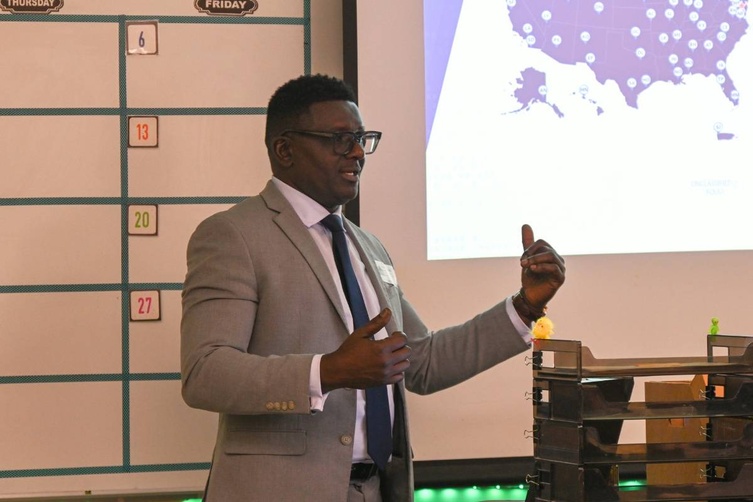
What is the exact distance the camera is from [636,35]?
3.57 meters

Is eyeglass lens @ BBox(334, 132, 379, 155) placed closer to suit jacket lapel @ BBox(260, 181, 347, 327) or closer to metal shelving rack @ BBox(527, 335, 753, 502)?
suit jacket lapel @ BBox(260, 181, 347, 327)

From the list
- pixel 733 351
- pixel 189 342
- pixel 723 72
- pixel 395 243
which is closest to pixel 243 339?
pixel 189 342

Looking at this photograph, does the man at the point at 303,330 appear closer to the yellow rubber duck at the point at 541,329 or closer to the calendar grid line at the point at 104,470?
the yellow rubber duck at the point at 541,329

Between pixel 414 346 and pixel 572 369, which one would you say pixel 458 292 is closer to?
pixel 414 346

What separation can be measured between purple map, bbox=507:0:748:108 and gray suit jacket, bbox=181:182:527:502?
1.83m

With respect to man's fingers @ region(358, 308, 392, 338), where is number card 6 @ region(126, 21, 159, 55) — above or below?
above

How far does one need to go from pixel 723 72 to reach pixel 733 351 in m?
1.93

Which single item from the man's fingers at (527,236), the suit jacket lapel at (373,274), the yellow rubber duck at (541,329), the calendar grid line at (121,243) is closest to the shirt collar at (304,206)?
the suit jacket lapel at (373,274)

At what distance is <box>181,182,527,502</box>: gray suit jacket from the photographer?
1.78 meters

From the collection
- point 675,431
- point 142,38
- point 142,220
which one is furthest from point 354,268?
point 142,38

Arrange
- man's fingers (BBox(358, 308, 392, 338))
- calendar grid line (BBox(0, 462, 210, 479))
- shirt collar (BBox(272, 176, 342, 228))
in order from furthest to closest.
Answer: calendar grid line (BBox(0, 462, 210, 479)) < shirt collar (BBox(272, 176, 342, 228)) < man's fingers (BBox(358, 308, 392, 338))

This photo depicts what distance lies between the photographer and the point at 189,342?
1876 mm

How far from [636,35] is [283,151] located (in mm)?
1961

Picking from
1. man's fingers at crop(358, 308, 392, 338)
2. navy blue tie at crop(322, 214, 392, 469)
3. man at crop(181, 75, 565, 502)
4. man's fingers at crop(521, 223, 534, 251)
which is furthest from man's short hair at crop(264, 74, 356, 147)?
man's fingers at crop(358, 308, 392, 338)
